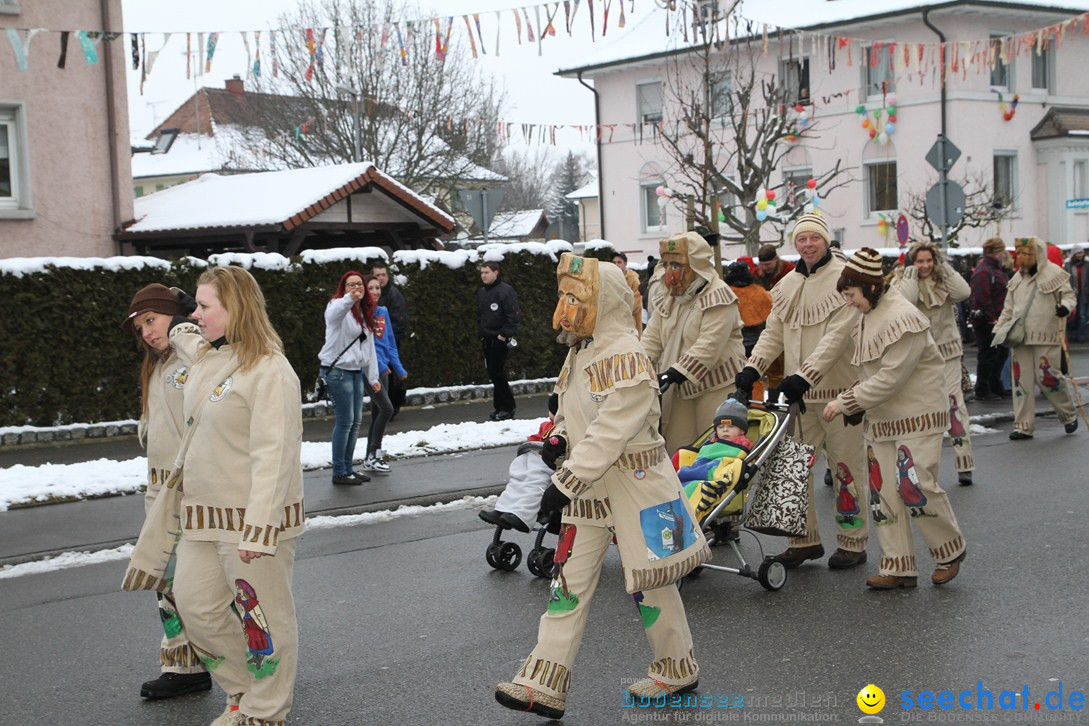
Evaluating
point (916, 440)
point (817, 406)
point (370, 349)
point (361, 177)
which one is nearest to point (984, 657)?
point (916, 440)

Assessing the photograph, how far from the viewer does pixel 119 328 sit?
15.1m

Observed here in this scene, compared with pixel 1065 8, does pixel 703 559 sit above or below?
below

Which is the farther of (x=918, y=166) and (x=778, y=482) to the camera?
(x=918, y=166)

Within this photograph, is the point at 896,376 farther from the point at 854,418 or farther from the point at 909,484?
the point at 909,484

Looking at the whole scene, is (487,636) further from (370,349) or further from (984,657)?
(370,349)

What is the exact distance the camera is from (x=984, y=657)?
6012 millimetres

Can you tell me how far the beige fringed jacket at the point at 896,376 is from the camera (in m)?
7.17

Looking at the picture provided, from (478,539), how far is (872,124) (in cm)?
3111

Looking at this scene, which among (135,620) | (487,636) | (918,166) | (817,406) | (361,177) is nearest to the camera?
(487,636)

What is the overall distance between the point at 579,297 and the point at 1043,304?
360 inches

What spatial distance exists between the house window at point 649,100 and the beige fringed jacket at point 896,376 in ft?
116

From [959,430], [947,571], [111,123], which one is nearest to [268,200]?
[111,123]

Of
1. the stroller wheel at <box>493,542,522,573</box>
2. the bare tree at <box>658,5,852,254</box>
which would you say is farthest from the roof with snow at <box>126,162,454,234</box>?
the stroller wheel at <box>493,542,522,573</box>

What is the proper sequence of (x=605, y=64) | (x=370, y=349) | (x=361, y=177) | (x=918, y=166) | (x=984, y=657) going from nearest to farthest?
1. (x=984, y=657)
2. (x=370, y=349)
3. (x=361, y=177)
4. (x=918, y=166)
5. (x=605, y=64)
